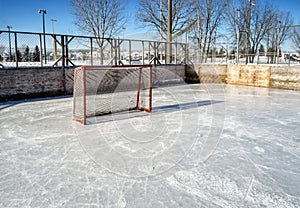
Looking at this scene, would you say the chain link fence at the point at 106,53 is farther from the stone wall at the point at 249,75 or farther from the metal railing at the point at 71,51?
the stone wall at the point at 249,75

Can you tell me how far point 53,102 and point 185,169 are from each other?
6.12m

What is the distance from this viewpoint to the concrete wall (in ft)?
26.2

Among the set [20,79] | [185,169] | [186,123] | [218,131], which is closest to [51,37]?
[20,79]

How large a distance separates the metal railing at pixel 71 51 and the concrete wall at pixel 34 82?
31 centimetres

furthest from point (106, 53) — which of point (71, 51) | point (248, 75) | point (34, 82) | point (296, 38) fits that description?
point (296, 38)

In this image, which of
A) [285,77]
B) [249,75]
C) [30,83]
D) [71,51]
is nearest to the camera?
[30,83]

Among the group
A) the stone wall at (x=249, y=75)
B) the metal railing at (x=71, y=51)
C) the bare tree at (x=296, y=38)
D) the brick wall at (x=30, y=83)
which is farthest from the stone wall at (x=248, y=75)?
the brick wall at (x=30, y=83)

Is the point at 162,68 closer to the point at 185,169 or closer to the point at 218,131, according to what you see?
the point at 218,131

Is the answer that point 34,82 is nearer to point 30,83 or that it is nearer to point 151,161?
point 30,83

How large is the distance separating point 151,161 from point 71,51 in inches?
311

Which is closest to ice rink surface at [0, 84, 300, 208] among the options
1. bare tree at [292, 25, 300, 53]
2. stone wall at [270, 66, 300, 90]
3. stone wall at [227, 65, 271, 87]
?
stone wall at [270, 66, 300, 90]

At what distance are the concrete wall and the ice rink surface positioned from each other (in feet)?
8.10

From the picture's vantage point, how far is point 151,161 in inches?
129

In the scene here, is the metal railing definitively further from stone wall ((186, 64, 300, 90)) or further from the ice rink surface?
the ice rink surface
